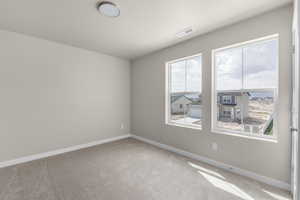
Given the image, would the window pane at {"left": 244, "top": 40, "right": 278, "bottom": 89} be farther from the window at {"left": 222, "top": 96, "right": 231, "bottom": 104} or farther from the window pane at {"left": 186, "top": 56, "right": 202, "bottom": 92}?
the window pane at {"left": 186, "top": 56, "right": 202, "bottom": 92}

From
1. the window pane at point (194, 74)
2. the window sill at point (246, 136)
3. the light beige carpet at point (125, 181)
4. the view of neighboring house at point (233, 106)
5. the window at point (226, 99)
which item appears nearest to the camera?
the light beige carpet at point (125, 181)

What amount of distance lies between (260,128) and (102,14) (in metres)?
3.11

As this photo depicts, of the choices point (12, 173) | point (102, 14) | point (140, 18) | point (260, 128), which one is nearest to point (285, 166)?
point (260, 128)

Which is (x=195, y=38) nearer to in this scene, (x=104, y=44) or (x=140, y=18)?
(x=140, y=18)

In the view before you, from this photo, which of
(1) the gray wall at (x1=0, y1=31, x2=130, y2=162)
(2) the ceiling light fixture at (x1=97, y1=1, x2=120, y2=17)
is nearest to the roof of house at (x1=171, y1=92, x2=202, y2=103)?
(1) the gray wall at (x1=0, y1=31, x2=130, y2=162)

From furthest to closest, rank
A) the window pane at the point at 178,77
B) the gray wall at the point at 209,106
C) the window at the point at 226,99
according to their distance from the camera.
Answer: the window pane at the point at 178,77 → the window at the point at 226,99 → the gray wall at the point at 209,106

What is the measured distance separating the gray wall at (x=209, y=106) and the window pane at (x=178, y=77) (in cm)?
24

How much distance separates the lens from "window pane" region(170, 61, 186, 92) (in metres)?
3.15

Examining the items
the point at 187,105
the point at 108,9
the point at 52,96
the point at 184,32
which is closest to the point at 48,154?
the point at 52,96

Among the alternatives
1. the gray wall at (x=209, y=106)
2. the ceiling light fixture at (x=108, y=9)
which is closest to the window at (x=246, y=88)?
the gray wall at (x=209, y=106)

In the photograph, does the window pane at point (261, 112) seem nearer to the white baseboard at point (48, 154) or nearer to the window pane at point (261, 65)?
the window pane at point (261, 65)

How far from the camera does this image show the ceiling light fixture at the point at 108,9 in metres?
1.78

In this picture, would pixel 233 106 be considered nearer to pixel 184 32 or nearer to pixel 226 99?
pixel 226 99

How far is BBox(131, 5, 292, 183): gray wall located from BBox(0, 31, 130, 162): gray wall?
0.94 metres
